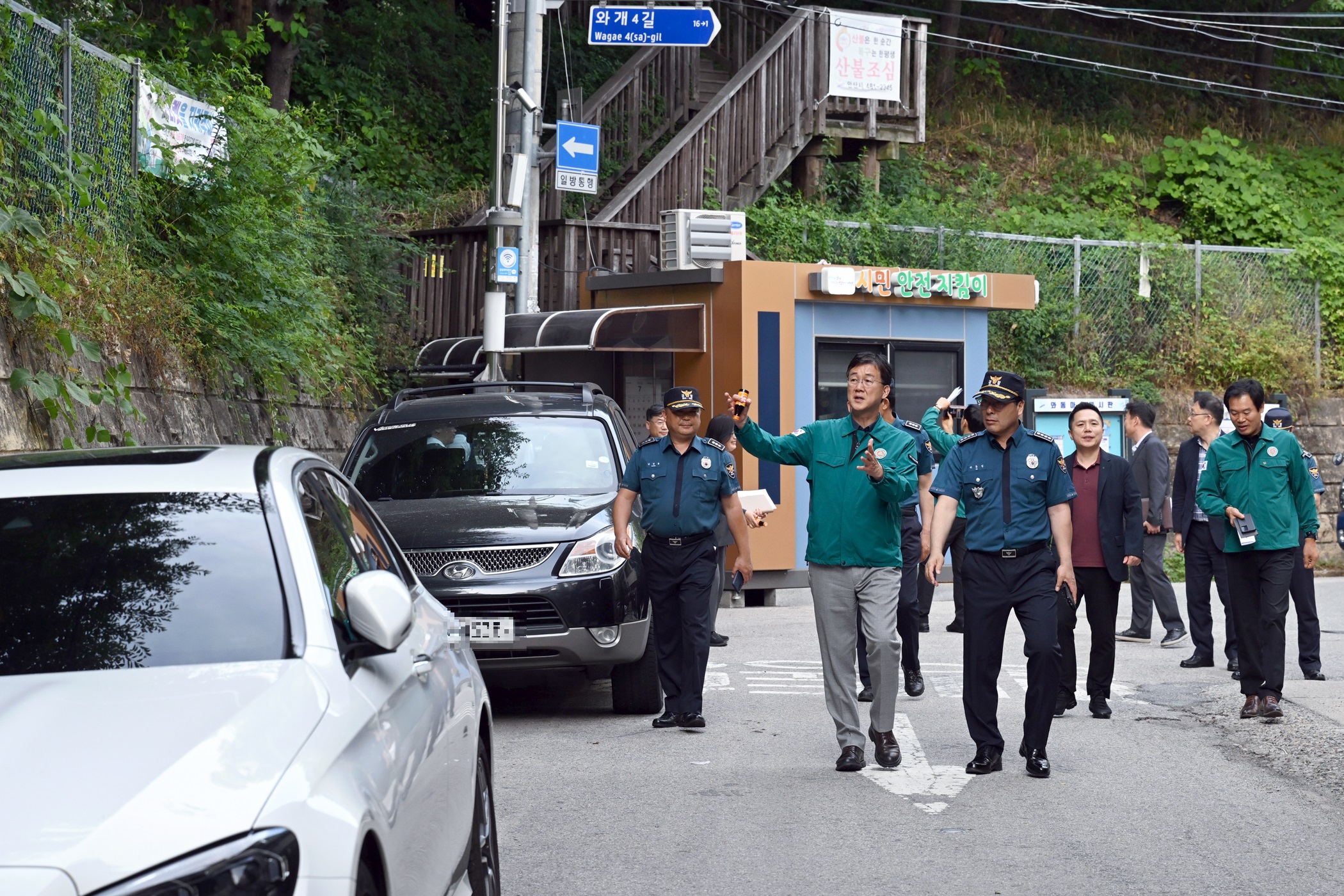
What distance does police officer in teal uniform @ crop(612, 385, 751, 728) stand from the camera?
8.83 metres

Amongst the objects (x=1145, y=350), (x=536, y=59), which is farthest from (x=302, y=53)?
(x=1145, y=350)

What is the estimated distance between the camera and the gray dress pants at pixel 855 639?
774 cm

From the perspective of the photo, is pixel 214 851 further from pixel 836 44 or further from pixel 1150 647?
pixel 836 44

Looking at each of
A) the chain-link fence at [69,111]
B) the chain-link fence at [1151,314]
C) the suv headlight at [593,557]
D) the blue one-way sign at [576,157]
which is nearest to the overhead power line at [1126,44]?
the chain-link fence at [1151,314]

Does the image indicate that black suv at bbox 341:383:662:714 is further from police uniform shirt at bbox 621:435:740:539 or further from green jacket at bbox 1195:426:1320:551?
green jacket at bbox 1195:426:1320:551

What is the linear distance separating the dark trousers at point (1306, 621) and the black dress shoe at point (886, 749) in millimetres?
4473

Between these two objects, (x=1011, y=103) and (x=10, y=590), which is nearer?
(x=10, y=590)

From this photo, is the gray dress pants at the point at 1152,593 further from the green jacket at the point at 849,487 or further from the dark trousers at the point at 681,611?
the green jacket at the point at 849,487

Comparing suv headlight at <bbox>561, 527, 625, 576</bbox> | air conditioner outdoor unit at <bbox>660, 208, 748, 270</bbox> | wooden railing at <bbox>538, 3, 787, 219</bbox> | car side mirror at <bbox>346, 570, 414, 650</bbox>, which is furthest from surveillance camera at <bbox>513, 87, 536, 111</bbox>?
car side mirror at <bbox>346, 570, 414, 650</bbox>

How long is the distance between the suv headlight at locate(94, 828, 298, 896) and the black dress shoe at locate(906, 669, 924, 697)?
7.77 m

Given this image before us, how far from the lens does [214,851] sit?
107 inches

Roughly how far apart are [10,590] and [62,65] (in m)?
8.11

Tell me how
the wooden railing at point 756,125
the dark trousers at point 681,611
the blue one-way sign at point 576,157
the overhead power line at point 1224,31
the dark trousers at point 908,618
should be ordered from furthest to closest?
the overhead power line at point 1224,31 → the wooden railing at point 756,125 → the blue one-way sign at point 576,157 → the dark trousers at point 908,618 → the dark trousers at point 681,611

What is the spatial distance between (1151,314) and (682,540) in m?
16.4
